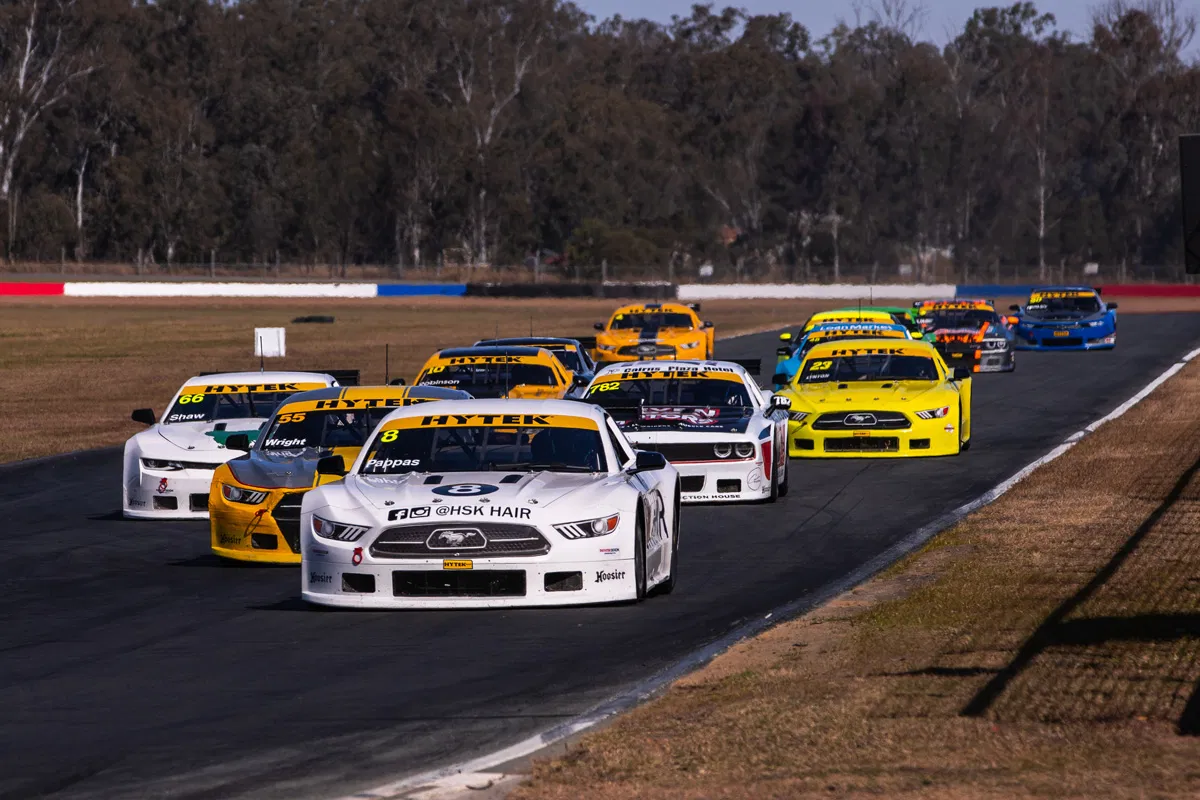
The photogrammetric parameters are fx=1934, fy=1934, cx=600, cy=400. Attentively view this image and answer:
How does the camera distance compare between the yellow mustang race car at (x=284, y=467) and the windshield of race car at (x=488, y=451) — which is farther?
the yellow mustang race car at (x=284, y=467)

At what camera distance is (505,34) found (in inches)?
4643

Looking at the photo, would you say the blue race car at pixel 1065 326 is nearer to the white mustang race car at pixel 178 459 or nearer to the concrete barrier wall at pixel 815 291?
the white mustang race car at pixel 178 459

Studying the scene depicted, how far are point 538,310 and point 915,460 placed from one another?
54600 millimetres

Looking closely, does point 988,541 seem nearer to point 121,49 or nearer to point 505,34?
point 121,49

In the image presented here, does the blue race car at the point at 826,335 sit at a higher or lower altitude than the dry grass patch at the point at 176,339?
higher

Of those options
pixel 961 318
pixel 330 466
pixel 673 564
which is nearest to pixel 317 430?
pixel 330 466

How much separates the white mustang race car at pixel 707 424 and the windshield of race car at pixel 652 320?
19.4m

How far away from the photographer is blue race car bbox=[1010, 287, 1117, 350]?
4269 centimetres

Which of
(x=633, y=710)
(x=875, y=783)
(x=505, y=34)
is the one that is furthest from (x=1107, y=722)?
(x=505, y=34)

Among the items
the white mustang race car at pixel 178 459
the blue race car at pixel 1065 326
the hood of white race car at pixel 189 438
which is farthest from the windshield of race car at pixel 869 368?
the blue race car at pixel 1065 326

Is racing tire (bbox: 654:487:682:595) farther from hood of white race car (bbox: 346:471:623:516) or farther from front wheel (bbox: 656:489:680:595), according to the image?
hood of white race car (bbox: 346:471:623:516)

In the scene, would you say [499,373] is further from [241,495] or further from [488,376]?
[241,495]

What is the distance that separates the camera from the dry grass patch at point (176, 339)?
3075 cm

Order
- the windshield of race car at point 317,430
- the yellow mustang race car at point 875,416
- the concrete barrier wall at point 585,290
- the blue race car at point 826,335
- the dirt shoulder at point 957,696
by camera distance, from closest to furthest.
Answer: the dirt shoulder at point 957,696, the windshield of race car at point 317,430, the yellow mustang race car at point 875,416, the blue race car at point 826,335, the concrete barrier wall at point 585,290
